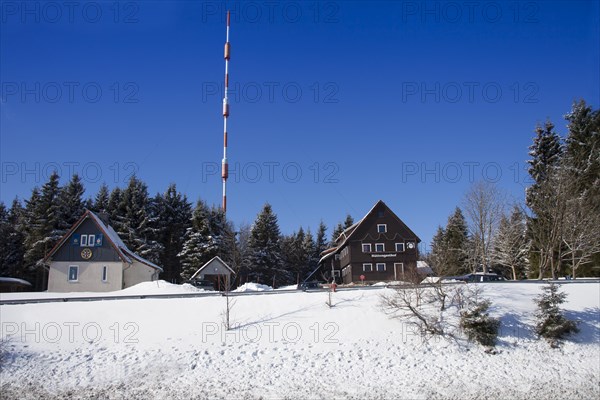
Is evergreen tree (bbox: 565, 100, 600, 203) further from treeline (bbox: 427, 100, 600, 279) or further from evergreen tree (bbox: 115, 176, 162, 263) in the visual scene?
evergreen tree (bbox: 115, 176, 162, 263)

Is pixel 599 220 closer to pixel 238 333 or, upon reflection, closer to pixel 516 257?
pixel 516 257

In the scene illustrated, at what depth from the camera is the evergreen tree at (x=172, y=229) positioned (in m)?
65.9

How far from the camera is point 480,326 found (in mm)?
21953

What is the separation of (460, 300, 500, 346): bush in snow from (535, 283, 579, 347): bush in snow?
86.4 inches

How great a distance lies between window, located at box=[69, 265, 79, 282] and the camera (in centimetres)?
4353

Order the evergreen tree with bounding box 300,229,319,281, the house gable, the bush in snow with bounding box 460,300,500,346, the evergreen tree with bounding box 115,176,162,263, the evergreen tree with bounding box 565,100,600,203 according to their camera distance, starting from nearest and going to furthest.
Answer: the bush in snow with bounding box 460,300,500,346
the evergreen tree with bounding box 565,100,600,203
the house gable
the evergreen tree with bounding box 115,176,162,263
the evergreen tree with bounding box 300,229,319,281

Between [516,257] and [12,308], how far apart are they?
5230 centimetres

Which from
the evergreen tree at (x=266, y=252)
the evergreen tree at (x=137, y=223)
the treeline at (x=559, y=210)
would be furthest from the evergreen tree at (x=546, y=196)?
the evergreen tree at (x=137, y=223)

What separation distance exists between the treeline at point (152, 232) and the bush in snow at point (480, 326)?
113 ft

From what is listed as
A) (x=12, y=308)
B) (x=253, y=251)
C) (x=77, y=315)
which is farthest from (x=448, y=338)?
(x=253, y=251)

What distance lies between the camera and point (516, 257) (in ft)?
185

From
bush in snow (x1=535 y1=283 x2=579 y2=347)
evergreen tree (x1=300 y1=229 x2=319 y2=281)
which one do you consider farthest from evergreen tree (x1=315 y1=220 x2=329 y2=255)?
bush in snow (x1=535 y1=283 x2=579 y2=347)

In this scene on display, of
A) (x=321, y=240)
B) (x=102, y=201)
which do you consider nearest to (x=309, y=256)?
(x=321, y=240)

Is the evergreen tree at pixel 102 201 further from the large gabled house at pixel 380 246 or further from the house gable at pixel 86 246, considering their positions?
the large gabled house at pixel 380 246
